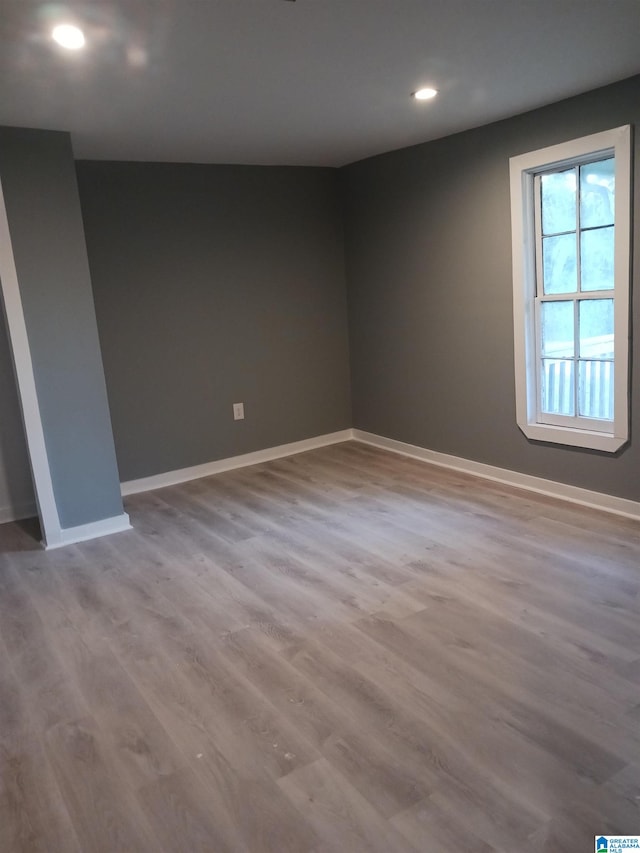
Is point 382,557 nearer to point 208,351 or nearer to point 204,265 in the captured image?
point 208,351

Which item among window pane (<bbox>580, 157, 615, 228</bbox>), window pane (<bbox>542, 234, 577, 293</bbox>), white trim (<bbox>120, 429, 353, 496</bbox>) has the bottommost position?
white trim (<bbox>120, 429, 353, 496</bbox>)

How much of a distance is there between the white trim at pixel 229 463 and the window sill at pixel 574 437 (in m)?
1.80

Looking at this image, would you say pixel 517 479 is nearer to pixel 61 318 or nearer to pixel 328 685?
pixel 328 685

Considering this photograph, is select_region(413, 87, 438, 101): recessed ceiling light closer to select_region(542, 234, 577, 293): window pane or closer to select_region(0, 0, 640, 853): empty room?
select_region(0, 0, 640, 853): empty room

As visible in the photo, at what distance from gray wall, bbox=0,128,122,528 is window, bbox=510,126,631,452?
2434mm

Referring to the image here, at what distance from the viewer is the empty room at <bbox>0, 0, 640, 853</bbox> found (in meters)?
1.78

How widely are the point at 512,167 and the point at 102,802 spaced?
139 inches

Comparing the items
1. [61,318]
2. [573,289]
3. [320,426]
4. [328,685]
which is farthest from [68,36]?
[320,426]

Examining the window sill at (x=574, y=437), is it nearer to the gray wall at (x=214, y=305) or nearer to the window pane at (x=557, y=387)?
the window pane at (x=557, y=387)

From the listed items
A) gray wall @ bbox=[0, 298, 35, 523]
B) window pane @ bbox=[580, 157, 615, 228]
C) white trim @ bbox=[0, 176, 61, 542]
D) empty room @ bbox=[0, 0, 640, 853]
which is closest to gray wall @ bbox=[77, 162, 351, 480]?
empty room @ bbox=[0, 0, 640, 853]

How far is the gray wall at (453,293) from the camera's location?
3.41 metres

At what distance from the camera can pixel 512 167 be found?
3582 mm

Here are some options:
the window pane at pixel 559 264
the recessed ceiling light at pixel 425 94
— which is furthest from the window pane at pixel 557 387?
the recessed ceiling light at pixel 425 94

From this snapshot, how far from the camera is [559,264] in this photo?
3.57 metres
